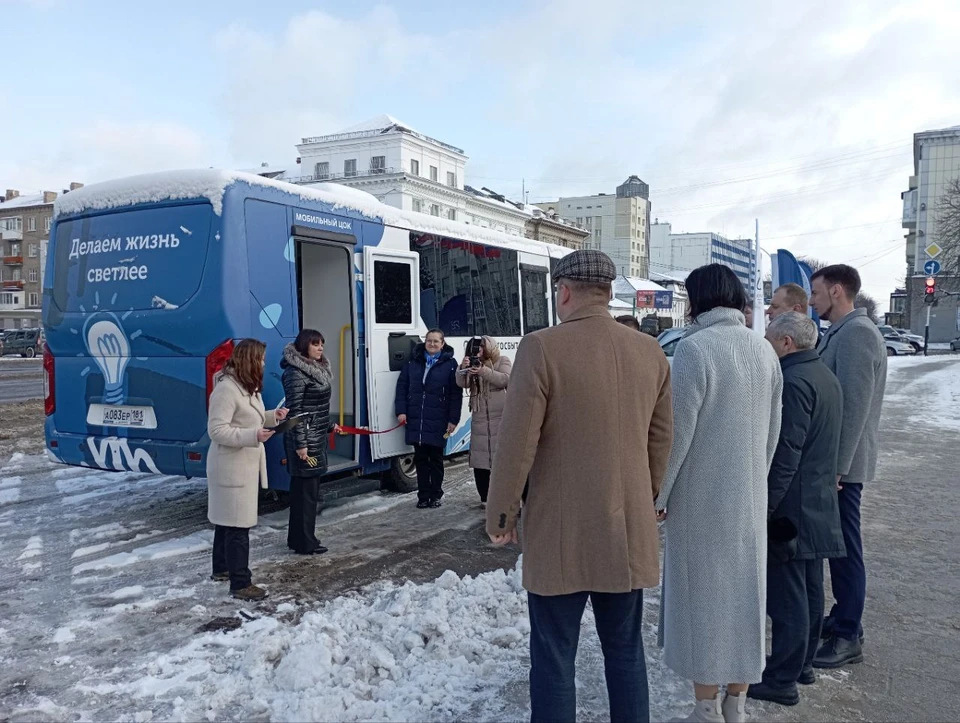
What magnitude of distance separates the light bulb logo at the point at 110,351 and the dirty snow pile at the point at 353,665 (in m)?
2.99

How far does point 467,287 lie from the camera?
29.5ft

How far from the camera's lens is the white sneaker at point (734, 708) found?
10.7 ft

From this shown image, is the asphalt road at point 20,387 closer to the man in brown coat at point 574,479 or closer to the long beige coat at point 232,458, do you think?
the long beige coat at point 232,458

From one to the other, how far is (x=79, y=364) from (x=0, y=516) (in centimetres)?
167

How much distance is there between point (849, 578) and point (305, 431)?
384 cm

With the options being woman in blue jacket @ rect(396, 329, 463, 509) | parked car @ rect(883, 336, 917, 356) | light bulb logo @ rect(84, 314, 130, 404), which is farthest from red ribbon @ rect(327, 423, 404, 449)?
parked car @ rect(883, 336, 917, 356)

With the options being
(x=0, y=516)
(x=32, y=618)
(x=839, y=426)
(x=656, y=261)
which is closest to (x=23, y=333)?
(x=0, y=516)

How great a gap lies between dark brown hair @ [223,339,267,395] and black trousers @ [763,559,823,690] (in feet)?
11.1

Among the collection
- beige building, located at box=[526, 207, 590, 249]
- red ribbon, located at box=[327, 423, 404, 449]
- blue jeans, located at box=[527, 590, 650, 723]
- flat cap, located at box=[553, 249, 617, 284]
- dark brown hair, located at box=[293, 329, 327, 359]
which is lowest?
blue jeans, located at box=[527, 590, 650, 723]

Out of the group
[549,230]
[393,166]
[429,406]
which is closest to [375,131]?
[393,166]

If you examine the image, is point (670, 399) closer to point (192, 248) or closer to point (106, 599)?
point (106, 599)

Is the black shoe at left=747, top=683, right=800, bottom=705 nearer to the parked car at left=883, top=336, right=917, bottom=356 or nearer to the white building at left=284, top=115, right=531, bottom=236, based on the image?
the parked car at left=883, top=336, right=917, bottom=356

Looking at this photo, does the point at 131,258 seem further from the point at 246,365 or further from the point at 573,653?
the point at 573,653

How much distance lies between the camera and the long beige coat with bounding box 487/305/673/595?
2.71 metres
